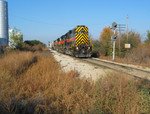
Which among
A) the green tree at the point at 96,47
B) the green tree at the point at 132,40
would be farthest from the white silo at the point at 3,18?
the green tree at the point at 132,40

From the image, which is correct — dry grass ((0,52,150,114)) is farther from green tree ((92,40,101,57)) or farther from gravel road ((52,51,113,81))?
green tree ((92,40,101,57))

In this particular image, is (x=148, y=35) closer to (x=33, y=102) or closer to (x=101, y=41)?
(x=101, y=41)

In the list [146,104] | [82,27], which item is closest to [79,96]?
[146,104]

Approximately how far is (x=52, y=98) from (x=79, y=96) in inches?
26.7

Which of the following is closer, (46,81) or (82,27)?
(46,81)

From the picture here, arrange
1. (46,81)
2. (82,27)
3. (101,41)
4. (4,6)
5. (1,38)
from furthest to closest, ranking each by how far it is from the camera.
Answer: (4,6) < (1,38) < (101,41) < (82,27) < (46,81)

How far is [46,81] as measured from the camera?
4496mm

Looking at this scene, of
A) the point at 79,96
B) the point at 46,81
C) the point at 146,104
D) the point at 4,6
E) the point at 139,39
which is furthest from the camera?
the point at 4,6

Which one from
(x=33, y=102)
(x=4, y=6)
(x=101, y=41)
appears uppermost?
(x=4, y=6)

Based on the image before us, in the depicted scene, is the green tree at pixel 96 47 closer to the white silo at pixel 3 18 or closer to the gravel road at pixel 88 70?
the gravel road at pixel 88 70

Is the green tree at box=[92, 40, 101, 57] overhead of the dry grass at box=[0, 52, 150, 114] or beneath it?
overhead

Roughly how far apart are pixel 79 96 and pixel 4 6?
1275 inches

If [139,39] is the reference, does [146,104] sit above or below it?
below

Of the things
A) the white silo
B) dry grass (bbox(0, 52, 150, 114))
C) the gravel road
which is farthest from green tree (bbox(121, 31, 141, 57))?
the white silo
